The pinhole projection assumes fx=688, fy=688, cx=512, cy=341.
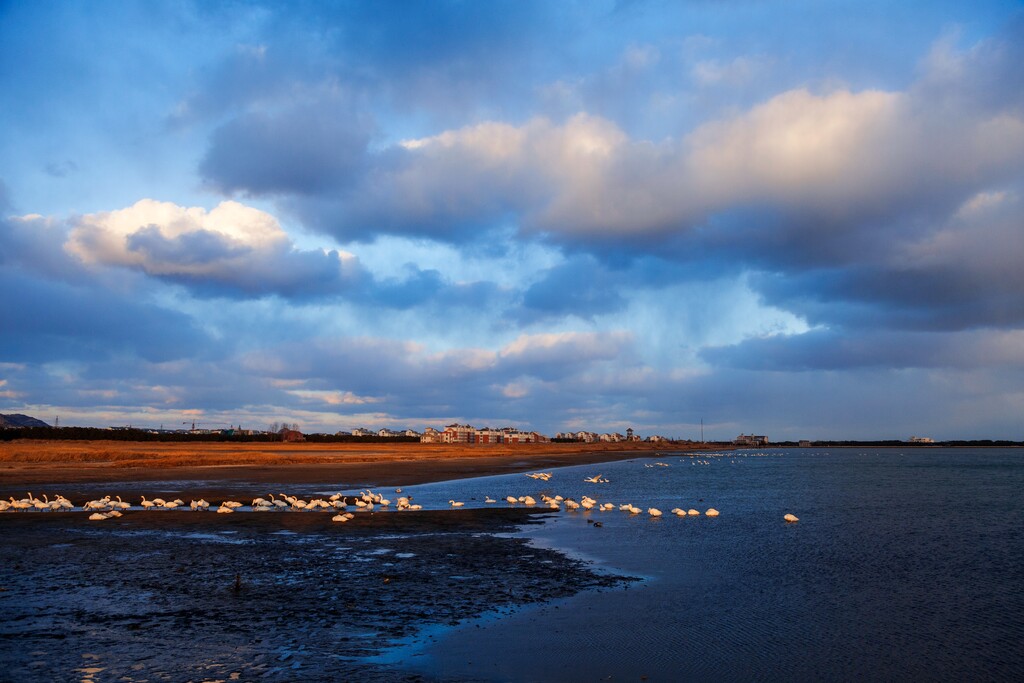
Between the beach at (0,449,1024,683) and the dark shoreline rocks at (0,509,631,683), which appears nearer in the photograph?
the dark shoreline rocks at (0,509,631,683)

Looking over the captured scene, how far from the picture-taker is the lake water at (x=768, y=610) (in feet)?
38.5

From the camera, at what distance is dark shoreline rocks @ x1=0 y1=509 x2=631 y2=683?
11133 millimetres

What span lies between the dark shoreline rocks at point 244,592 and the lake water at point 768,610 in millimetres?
1412

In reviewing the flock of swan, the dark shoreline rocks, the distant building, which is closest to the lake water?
the dark shoreline rocks

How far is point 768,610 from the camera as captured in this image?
51.2 feet

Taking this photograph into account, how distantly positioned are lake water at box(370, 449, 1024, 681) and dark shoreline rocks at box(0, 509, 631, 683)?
141 cm

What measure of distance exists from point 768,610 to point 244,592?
39.5 feet

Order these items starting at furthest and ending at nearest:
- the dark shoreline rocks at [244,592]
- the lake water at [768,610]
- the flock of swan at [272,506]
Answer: the flock of swan at [272,506], the lake water at [768,610], the dark shoreline rocks at [244,592]

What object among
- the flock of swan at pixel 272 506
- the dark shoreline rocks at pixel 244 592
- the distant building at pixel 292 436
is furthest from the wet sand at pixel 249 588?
the distant building at pixel 292 436

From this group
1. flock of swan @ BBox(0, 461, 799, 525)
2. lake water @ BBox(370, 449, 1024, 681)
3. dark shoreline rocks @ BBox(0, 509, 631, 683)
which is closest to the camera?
dark shoreline rocks @ BBox(0, 509, 631, 683)

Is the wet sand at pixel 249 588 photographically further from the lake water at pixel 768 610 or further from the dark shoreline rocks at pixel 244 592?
the lake water at pixel 768 610

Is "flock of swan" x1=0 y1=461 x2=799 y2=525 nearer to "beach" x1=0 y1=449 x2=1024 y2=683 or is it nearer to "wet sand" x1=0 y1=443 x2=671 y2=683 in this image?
"beach" x1=0 y1=449 x2=1024 y2=683

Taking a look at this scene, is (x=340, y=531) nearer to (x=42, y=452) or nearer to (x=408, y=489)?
(x=408, y=489)

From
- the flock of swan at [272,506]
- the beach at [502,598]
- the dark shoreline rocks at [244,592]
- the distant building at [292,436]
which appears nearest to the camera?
the dark shoreline rocks at [244,592]
